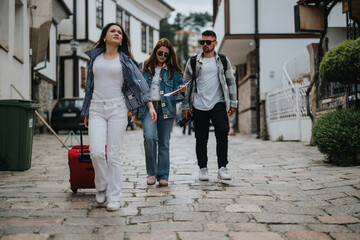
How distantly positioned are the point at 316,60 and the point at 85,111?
Answer: 25.7ft

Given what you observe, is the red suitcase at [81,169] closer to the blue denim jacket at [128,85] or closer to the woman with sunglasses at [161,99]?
the blue denim jacket at [128,85]

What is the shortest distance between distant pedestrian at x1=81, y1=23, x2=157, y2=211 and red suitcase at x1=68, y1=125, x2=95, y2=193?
40cm

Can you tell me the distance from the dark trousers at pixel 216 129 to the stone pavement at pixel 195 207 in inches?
12.8

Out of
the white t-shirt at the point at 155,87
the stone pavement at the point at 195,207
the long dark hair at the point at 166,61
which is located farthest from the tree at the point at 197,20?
the white t-shirt at the point at 155,87

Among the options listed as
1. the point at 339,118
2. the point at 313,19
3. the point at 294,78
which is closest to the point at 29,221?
the point at 339,118

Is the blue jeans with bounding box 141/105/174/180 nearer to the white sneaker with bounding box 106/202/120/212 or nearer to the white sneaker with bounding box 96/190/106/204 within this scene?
the white sneaker with bounding box 96/190/106/204

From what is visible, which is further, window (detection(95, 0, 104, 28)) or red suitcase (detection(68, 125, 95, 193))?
window (detection(95, 0, 104, 28))

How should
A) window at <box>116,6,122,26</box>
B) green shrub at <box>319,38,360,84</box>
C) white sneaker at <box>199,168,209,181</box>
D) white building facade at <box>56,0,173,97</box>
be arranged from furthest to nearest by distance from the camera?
window at <box>116,6,122,26</box>, white building facade at <box>56,0,173,97</box>, green shrub at <box>319,38,360,84</box>, white sneaker at <box>199,168,209,181</box>

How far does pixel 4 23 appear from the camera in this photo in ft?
28.1

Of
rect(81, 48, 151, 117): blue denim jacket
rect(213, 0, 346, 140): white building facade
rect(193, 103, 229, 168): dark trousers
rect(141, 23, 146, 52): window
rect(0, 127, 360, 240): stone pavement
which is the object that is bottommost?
rect(0, 127, 360, 240): stone pavement

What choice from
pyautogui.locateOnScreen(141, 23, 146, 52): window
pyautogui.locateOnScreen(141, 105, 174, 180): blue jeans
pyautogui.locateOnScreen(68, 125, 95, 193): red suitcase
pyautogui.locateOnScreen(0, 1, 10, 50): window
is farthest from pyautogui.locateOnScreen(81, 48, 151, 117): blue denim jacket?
pyautogui.locateOnScreen(141, 23, 146, 52): window

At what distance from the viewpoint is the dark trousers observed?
5.38 m

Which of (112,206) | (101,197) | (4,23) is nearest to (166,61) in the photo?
(101,197)

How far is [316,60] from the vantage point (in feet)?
34.6
